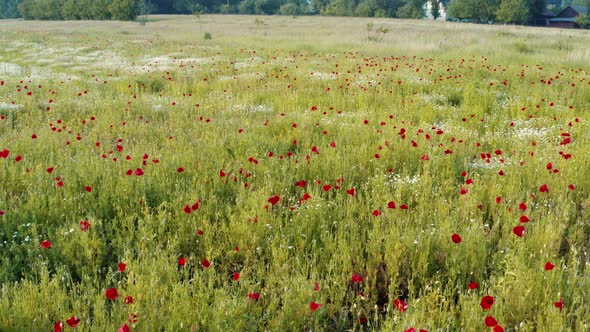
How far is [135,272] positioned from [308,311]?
3.86ft

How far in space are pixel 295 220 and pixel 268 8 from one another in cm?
12294

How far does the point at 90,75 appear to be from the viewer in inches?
555

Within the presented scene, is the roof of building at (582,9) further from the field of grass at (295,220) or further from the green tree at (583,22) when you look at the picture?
the field of grass at (295,220)

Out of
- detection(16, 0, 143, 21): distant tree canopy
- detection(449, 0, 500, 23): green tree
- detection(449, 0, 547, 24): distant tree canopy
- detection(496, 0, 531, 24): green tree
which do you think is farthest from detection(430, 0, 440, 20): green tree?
detection(16, 0, 143, 21): distant tree canopy

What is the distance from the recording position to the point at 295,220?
3.69 meters

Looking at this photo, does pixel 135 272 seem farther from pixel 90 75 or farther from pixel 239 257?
pixel 90 75

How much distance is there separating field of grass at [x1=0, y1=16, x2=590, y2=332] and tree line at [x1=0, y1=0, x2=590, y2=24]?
252ft

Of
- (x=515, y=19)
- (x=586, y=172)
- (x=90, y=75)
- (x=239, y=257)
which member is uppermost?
(x=515, y=19)

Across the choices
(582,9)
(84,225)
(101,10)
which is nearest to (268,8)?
(101,10)

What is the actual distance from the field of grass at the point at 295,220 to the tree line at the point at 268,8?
7680cm

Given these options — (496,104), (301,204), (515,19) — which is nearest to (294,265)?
(301,204)

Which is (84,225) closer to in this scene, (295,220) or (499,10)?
(295,220)

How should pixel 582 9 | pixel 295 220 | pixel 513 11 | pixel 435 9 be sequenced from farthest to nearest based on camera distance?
pixel 582 9, pixel 435 9, pixel 513 11, pixel 295 220

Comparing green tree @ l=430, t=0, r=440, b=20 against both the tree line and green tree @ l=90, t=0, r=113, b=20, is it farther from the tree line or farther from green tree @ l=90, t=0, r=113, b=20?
green tree @ l=90, t=0, r=113, b=20
